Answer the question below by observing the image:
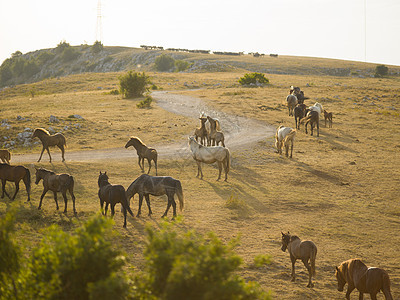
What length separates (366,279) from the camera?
1022 cm

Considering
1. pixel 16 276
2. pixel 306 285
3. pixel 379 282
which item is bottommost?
pixel 306 285

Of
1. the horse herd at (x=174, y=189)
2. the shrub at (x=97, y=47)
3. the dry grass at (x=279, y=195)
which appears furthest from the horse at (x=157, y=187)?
the shrub at (x=97, y=47)

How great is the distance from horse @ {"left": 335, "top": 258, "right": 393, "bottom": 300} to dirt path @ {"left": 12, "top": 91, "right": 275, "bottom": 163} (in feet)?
55.0

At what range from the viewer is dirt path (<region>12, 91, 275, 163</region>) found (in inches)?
1006

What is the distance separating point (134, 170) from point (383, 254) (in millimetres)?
14048

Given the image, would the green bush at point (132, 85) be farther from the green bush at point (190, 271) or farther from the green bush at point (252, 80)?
the green bush at point (190, 271)

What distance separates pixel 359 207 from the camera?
18422 millimetres

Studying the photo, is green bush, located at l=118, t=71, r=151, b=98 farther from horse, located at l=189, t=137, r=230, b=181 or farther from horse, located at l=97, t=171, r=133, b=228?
horse, located at l=97, t=171, r=133, b=228

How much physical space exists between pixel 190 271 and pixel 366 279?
6570 mm

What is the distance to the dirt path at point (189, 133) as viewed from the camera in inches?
1006

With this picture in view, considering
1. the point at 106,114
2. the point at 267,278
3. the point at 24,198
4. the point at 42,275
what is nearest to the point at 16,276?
the point at 42,275

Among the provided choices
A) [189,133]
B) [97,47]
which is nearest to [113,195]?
[189,133]

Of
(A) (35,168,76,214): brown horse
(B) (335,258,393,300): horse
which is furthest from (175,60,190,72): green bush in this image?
(B) (335,258,393,300): horse

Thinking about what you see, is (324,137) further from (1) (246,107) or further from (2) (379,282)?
(2) (379,282)
